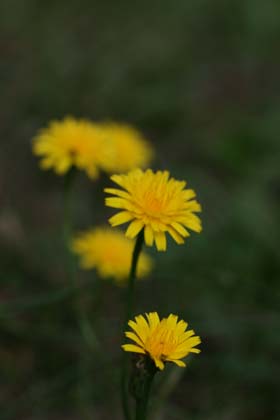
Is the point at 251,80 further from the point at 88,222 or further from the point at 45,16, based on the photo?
the point at 88,222

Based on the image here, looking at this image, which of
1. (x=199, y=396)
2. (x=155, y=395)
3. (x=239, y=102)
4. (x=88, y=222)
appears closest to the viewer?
(x=155, y=395)

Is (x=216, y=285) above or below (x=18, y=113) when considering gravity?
below

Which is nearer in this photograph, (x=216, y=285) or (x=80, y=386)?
(x=80, y=386)

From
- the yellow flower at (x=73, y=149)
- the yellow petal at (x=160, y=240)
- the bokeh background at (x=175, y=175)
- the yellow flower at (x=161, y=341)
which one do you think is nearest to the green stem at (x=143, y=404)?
the yellow flower at (x=161, y=341)

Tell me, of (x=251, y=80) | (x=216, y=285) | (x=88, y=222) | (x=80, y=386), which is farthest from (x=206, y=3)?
(x=80, y=386)

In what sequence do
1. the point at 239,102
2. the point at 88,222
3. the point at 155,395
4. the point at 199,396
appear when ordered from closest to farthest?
the point at 155,395, the point at 199,396, the point at 88,222, the point at 239,102

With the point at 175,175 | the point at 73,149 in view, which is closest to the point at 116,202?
the point at 73,149

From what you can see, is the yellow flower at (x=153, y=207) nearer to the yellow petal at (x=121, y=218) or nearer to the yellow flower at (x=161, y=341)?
the yellow petal at (x=121, y=218)

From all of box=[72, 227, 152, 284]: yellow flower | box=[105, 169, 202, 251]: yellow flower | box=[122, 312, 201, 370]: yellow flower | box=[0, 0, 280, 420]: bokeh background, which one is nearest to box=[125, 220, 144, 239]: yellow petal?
box=[105, 169, 202, 251]: yellow flower
